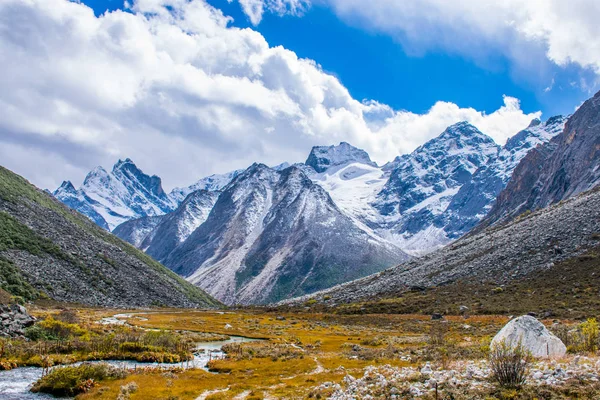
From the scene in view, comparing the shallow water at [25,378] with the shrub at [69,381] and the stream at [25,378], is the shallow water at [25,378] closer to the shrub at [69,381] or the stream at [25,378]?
the stream at [25,378]

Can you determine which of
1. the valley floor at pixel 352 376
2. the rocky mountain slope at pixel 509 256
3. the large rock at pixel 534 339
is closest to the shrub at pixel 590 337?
the large rock at pixel 534 339

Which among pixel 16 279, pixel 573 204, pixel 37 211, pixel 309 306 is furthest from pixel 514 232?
pixel 37 211

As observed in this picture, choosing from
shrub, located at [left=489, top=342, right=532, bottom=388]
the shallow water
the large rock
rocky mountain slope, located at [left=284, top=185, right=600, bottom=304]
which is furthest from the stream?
rocky mountain slope, located at [left=284, top=185, right=600, bottom=304]

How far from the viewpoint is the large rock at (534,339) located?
3306 centimetres

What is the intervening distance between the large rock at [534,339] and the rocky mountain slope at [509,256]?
82970 millimetres

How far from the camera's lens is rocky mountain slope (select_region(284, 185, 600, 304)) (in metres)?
112

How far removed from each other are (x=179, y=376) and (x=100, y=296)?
4283 inches

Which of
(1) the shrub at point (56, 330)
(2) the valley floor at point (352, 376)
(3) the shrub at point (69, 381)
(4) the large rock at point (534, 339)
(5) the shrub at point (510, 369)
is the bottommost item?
(1) the shrub at point (56, 330)

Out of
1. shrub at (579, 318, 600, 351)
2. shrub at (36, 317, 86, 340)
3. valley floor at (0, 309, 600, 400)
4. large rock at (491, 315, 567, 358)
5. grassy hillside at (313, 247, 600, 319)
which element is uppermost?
grassy hillside at (313, 247, 600, 319)

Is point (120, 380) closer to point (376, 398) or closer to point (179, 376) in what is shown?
point (179, 376)

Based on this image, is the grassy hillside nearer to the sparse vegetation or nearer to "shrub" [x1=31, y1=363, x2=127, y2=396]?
the sparse vegetation

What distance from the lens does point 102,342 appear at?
2032 inches

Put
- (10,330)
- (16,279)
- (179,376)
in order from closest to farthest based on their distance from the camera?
1. (179,376)
2. (10,330)
3. (16,279)

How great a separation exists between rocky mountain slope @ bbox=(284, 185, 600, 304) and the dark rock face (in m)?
103
